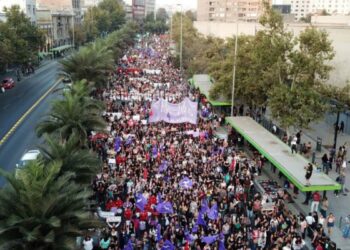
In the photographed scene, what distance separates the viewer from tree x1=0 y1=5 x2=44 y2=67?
170ft

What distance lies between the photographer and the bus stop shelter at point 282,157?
856 inches

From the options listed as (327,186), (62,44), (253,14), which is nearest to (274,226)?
(327,186)

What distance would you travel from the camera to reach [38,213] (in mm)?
12930

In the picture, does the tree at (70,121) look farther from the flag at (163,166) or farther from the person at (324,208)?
the person at (324,208)

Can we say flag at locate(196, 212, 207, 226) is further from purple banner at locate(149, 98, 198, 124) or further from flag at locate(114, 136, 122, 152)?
purple banner at locate(149, 98, 198, 124)

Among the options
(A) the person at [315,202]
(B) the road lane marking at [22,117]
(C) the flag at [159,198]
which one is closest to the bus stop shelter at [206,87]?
(B) the road lane marking at [22,117]

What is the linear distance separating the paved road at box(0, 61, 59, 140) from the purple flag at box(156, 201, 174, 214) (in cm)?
1906

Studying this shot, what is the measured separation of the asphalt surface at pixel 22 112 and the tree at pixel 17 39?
142 inches

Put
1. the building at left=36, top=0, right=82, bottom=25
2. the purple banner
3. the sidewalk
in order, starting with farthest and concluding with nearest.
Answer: the building at left=36, top=0, right=82, bottom=25, the purple banner, the sidewalk

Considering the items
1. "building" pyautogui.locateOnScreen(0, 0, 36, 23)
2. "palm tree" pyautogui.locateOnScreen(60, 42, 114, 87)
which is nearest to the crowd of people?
"palm tree" pyautogui.locateOnScreen(60, 42, 114, 87)

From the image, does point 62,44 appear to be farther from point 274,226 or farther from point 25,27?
point 274,226

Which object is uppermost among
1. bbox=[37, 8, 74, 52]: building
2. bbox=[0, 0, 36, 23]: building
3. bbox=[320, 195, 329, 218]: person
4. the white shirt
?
bbox=[0, 0, 36, 23]: building

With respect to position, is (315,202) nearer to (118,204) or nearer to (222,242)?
(222,242)

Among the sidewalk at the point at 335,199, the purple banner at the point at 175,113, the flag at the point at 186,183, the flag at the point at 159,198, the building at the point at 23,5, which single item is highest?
the building at the point at 23,5
